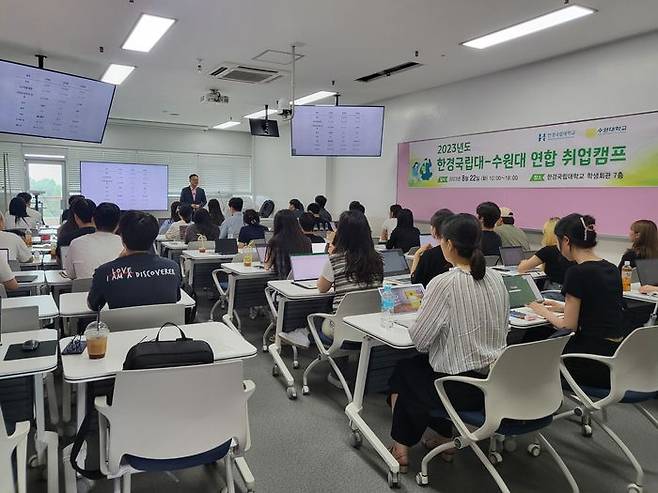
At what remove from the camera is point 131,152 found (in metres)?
11.4

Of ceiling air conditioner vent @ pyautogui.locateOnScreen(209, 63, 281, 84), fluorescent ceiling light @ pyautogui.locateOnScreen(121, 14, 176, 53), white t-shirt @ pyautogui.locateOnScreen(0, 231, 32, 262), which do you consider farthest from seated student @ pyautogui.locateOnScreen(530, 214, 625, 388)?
ceiling air conditioner vent @ pyautogui.locateOnScreen(209, 63, 281, 84)

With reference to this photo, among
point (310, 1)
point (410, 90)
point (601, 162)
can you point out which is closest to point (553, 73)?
point (601, 162)

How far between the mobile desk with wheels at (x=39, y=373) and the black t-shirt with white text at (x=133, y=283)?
348 millimetres

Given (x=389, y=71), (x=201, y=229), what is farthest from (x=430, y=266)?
(x=389, y=71)

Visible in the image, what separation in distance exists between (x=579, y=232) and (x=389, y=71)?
467 cm

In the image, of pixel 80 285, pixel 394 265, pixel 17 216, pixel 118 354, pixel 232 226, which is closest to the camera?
pixel 118 354

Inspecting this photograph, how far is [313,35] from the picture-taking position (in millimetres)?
5031

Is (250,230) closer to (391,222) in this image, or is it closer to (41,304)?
(391,222)

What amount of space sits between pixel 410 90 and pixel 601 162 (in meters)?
3.33

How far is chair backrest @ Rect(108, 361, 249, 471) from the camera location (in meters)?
1.58

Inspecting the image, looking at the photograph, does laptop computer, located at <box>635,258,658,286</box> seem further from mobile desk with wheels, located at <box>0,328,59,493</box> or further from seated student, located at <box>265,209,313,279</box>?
mobile desk with wheels, located at <box>0,328,59,493</box>

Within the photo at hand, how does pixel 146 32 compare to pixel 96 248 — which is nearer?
pixel 96 248

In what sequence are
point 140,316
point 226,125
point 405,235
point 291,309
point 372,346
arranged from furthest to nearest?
point 226,125 → point 405,235 → point 291,309 → point 372,346 → point 140,316

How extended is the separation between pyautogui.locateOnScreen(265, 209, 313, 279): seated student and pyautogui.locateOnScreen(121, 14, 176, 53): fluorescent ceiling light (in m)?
2.29
